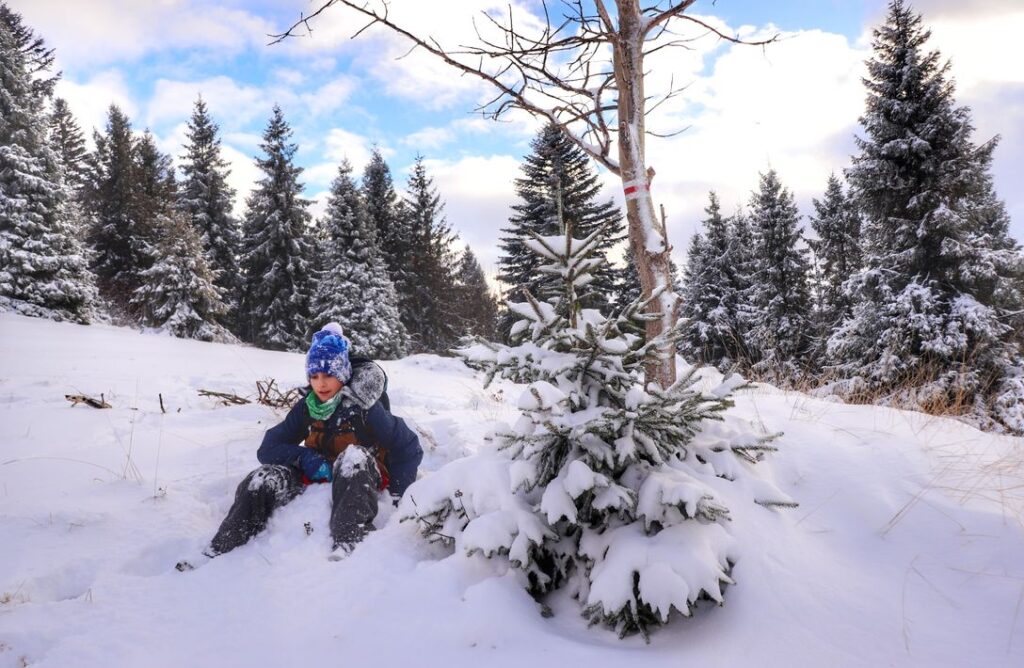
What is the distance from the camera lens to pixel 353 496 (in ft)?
9.92

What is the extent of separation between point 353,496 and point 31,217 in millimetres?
19934

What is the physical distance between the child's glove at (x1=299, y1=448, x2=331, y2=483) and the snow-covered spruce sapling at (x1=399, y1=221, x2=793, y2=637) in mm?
1209

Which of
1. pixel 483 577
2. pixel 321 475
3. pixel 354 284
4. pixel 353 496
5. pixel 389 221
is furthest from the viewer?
pixel 389 221

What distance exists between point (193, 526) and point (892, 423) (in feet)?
15.7

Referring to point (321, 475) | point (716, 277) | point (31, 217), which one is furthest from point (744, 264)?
point (31, 217)

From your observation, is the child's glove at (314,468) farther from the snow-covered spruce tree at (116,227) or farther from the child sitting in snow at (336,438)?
the snow-covered spruce tree at (116,227)

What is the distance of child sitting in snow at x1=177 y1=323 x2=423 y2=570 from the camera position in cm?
322

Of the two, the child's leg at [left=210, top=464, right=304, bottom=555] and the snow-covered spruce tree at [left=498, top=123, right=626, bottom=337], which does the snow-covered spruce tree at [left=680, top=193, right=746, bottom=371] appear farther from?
the child's leg at [left=210, top=464, right=304, bottom=555]

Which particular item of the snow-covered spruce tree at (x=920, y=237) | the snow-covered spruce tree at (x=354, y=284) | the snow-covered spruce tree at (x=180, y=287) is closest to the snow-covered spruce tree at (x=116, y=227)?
the snow-covered spruce tree at (x=180, y=287)

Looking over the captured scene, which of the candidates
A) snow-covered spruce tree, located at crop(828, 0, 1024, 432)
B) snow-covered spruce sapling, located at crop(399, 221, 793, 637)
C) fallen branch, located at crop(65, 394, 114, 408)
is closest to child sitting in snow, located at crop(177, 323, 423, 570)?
snow-covered spruce sapling, located at crop(399, 221, 793, 637)

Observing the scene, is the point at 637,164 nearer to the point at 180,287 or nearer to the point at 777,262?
the point at 180,287

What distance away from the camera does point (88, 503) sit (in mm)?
3182

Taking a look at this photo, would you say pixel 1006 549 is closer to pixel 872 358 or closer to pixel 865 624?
pixel 865 624

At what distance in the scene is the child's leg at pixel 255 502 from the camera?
2.83 meters
